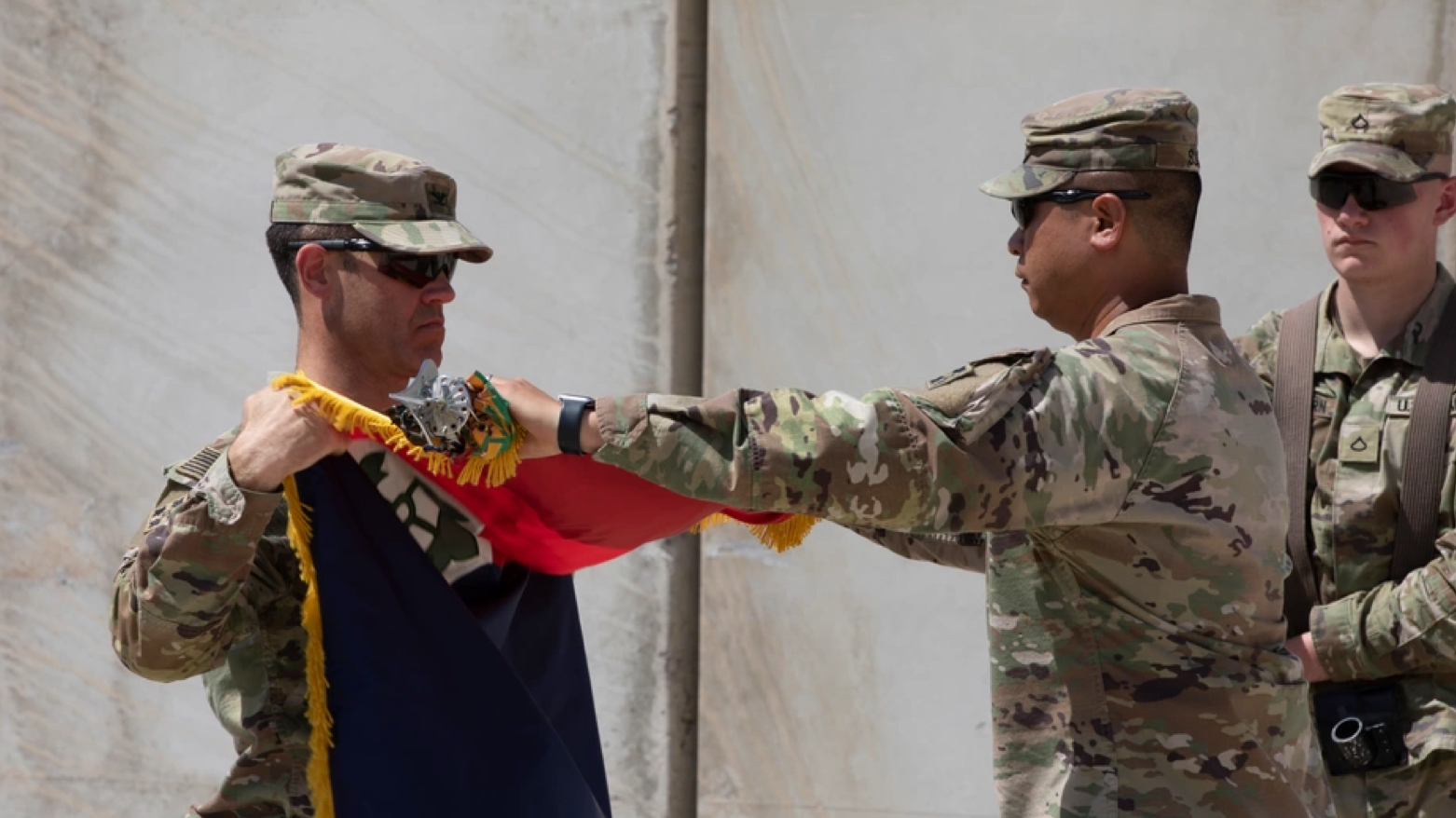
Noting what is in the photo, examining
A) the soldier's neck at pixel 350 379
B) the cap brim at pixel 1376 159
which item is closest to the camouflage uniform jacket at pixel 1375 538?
the cap brim at pixel 1376 159

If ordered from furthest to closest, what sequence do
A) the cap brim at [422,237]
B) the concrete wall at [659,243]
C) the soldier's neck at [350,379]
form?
the concrete wall at [659,243] < the soldier's neck at [350,379] < the cap brim at [422,237]

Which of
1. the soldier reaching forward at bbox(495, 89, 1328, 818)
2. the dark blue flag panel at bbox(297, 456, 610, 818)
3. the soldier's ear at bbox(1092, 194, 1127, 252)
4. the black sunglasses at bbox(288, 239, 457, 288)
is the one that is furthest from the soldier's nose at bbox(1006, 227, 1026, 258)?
the dark blue flag panel at bbox(297, 456, 610, 818)

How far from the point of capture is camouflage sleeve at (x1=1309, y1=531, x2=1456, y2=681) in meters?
3.07

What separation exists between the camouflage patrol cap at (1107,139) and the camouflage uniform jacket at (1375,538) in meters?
0.96

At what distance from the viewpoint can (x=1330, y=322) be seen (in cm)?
342

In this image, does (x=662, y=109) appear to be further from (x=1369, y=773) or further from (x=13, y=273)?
(x=1369, y=773)

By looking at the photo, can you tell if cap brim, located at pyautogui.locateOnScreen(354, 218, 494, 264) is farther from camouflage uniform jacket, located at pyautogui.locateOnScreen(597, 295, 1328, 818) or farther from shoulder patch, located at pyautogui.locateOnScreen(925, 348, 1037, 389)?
shoulder patch, located at pyautogui.locateOnScreen(925, 348, 1037, 389)

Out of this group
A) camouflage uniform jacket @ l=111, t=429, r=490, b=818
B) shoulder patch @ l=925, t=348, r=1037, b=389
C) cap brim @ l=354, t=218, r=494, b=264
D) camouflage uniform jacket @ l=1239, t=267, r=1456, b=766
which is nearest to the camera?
shoulder patch @ l=925, t=348, r=1037, b=389

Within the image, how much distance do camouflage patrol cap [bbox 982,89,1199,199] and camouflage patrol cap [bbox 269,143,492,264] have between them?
87 cm

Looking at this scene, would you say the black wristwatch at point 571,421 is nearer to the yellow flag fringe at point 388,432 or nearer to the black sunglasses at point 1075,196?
the yellow flag fringe at point 388,432

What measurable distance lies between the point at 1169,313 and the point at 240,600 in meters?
1.43

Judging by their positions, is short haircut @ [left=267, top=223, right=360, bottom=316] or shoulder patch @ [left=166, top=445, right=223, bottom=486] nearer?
shoulder patch @ [left=166, top=445, right=223, bottom=486]

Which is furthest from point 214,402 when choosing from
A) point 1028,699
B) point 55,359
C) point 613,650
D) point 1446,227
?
point 1446,227

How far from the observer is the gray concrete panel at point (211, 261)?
4.27 metres
